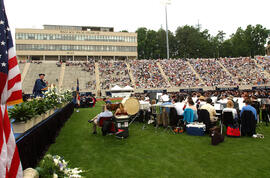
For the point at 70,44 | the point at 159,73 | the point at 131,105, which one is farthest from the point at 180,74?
the point at 131,105

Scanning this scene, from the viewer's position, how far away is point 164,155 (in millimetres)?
7129

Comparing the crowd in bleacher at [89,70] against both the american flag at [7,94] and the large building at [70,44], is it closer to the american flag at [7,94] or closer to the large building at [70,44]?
the large building at [70,44]

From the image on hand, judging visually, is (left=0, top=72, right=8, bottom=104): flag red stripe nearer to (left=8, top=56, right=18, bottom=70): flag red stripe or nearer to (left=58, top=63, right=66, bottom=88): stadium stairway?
(left=8, top=56, right=18, bottom=70): flag red stripe

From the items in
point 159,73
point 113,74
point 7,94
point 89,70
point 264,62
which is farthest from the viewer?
point 264,62

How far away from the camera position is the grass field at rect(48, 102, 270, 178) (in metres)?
5.70

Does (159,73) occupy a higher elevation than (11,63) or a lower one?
higher

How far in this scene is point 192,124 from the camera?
10.2 metres

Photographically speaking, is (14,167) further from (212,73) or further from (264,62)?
(264,62)

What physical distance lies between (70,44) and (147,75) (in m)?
34.1

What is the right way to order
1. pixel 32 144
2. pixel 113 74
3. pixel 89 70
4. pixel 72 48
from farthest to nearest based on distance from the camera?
pixel 72 48
pixel 89 70
pixel 113 74
pixel 32 144

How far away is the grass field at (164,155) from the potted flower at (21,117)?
164 centimetres

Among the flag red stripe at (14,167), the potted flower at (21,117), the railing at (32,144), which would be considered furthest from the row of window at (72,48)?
the flag red stripe at (14,167)

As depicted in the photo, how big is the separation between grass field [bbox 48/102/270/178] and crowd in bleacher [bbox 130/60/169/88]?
3723 centimetres

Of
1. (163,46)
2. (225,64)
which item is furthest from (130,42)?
(225,64)
